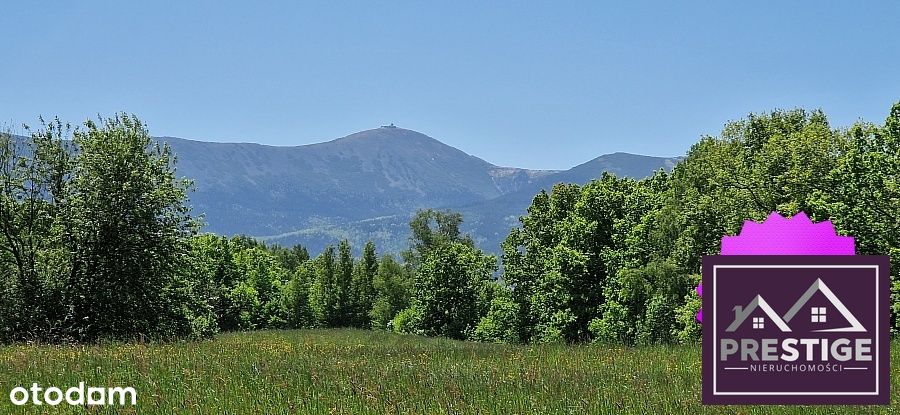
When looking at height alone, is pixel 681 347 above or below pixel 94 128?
below

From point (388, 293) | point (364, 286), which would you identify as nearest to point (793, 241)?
point (388, 293)

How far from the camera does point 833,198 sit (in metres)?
32.4

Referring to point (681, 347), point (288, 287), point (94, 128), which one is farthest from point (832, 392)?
point (288, 287)

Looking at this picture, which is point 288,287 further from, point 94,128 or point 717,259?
point 717,259

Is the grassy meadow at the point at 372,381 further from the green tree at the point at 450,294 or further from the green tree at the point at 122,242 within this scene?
the green tree at the point at 450,294

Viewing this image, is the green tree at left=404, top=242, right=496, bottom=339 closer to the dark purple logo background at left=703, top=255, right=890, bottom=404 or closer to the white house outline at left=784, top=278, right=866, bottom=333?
the dark purple logo background at left=703, top=255, right=890, bottom=404

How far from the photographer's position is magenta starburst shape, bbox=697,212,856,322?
990 centimetres

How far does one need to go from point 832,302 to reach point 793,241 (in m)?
0.84

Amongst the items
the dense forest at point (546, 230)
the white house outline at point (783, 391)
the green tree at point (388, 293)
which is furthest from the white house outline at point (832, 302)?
the green tree at point (388, 293)

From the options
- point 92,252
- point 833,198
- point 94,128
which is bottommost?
point 92,252

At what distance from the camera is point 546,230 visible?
178ft

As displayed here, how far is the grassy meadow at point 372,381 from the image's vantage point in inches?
433

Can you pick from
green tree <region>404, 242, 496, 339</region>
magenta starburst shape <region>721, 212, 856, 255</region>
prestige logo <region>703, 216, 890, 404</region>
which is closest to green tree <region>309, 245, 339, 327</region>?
green tree <region>404, 242, 496, 339</region>

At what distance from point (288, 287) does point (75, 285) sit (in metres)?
65.1
